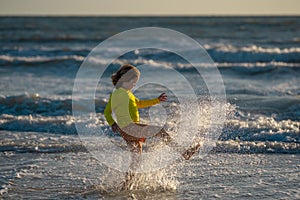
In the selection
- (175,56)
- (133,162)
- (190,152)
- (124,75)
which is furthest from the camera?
(175,56)

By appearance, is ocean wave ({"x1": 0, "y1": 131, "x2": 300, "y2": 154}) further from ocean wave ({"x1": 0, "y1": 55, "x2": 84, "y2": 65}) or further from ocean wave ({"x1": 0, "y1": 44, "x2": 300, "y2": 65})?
ocean wave ({"x1": 0, "y1": 55, "x2": 84, "y2": 65})

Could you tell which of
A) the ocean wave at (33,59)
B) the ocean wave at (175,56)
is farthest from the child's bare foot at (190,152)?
the ocean wave at (33,59)

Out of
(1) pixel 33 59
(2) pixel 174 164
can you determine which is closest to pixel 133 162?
(2) pixel 174 164

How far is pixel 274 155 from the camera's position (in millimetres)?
7973

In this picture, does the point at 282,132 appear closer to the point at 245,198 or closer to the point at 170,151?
the point at 170,151

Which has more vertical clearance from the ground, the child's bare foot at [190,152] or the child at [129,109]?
the child at [129,109]

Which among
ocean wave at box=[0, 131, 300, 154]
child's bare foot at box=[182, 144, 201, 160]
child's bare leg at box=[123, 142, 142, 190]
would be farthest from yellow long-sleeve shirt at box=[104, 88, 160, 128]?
ocean wave at box=[0, 131, 300, 154]

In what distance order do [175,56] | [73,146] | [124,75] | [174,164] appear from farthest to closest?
[175,56]
[73,146]
[174,164]
[124,75]

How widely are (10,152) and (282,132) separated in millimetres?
4343

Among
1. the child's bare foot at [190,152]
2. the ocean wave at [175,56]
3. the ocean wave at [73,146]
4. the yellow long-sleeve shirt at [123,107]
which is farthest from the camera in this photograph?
the ocean wave at [175,56]

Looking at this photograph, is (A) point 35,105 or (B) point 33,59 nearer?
(A) point 35,105

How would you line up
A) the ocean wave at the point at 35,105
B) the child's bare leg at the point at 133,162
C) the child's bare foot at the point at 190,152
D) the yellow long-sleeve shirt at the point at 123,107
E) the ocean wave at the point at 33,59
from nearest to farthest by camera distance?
the yellow long-sleeve shirt at the point at 123,107, the child's bare leg at the point at 133,162, the child's bare foot at the point at 190,152, the ocean wave at the point at 35,105, the ocean wave at the point at 33,59

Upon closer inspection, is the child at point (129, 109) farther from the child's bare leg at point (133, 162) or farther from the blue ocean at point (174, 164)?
the blue ocean at point (174, 164)

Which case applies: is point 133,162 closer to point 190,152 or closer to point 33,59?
point 190,152
